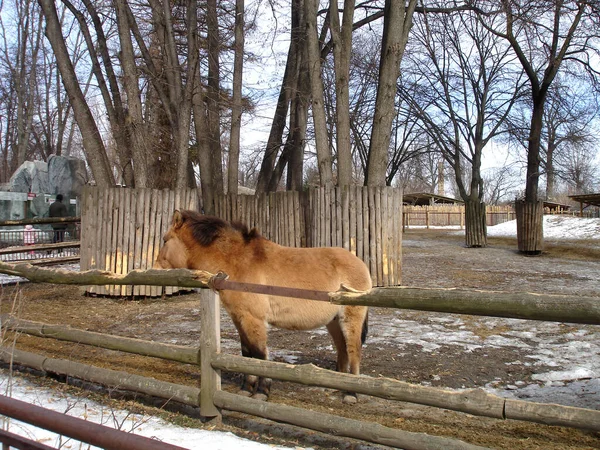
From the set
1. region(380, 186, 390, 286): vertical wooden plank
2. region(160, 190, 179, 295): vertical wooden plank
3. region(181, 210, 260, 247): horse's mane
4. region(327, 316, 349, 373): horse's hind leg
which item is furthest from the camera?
region(380, 186, 390, 286): vertical wooden plank

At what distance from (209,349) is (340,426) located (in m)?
1.32

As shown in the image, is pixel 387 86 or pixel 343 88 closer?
pixel 387 86

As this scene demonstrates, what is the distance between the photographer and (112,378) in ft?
15.4

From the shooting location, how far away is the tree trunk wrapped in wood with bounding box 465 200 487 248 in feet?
69.3

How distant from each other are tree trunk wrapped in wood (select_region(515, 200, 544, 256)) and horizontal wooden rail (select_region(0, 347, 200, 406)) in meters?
16.1

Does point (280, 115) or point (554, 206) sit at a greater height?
point (280, 115)

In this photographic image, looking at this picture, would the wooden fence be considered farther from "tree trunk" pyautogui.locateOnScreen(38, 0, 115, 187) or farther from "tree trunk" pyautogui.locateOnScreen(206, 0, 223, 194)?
"tree trunk" pyautogui.locateOnScreen(38, 0, 115, 187)

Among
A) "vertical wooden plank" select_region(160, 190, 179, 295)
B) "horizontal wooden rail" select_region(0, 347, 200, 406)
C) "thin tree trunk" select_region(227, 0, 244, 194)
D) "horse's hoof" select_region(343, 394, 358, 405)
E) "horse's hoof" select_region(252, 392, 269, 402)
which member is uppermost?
"thin tree trunk" select_region(227, 0, 244, 194)

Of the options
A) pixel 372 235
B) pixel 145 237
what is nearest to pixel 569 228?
pixel 372 235

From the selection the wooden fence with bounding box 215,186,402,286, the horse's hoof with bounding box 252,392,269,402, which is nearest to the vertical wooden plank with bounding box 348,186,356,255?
the wooden fence with bounding box 215,186,402,286

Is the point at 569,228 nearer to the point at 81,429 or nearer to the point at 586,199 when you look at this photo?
the point at 586,199

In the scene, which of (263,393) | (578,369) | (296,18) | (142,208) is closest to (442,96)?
(296,18)

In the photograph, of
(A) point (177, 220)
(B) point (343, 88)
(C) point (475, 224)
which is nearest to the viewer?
(A) point (177, 220)

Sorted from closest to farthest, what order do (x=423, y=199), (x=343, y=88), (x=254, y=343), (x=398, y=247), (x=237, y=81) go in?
(x=254, y=343)
(x=398, y=247)
(x=343, y=88)
(x=237, y=81)
(x=423, y=199)
